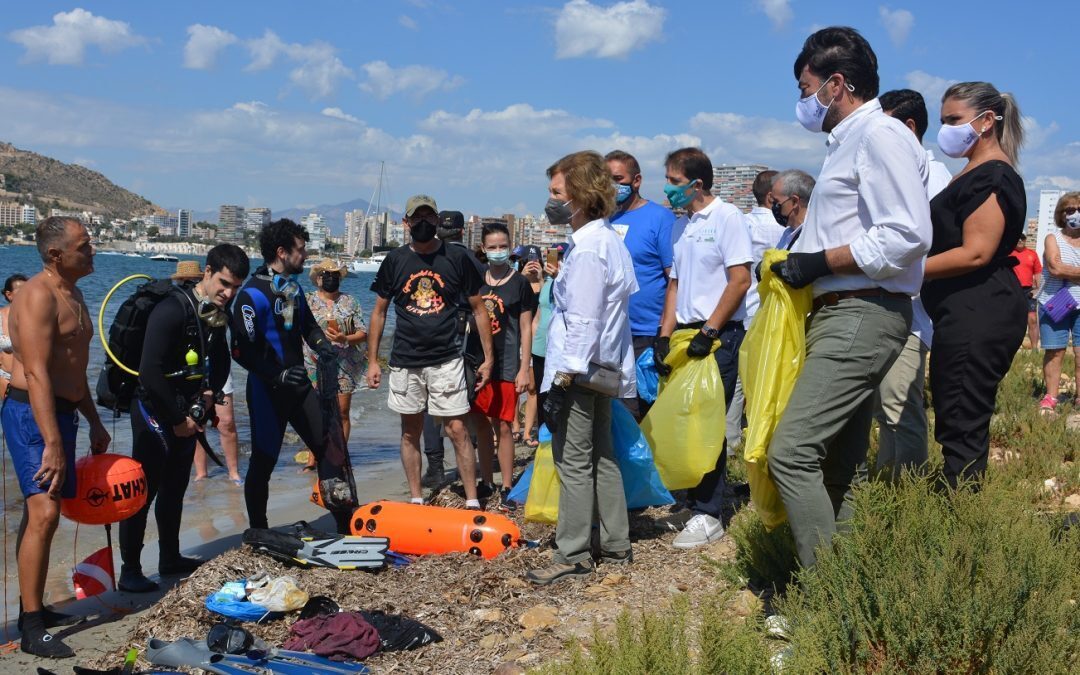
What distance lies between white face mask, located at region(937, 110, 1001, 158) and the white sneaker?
2342 millimetres

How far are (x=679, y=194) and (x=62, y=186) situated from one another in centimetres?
15423

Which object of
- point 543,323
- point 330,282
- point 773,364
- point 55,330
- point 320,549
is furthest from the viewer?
point 330,282

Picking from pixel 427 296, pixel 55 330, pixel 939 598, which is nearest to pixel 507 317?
pixel 427 296

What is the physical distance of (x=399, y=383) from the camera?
6504mm

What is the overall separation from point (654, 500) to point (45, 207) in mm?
127580

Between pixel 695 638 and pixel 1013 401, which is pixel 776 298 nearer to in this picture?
pixel 695 638

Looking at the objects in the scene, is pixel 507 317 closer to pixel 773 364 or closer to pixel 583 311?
pixel 583 311

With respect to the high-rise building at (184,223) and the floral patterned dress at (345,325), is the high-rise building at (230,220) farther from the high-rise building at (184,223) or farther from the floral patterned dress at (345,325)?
the floral patterned dress at (345,325)

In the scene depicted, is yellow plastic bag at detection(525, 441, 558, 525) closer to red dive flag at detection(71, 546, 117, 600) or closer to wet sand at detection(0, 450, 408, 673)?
Result: wet sand at detection(0, 450, 408, 673)

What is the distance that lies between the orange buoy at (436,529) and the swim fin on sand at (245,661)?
62.8 inches

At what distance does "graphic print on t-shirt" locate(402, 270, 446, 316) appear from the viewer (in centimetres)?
642

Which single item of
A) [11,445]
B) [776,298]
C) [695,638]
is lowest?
[695,638]

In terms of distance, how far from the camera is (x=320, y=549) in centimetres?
535

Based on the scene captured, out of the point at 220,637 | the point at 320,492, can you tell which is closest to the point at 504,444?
the point at 320,492
